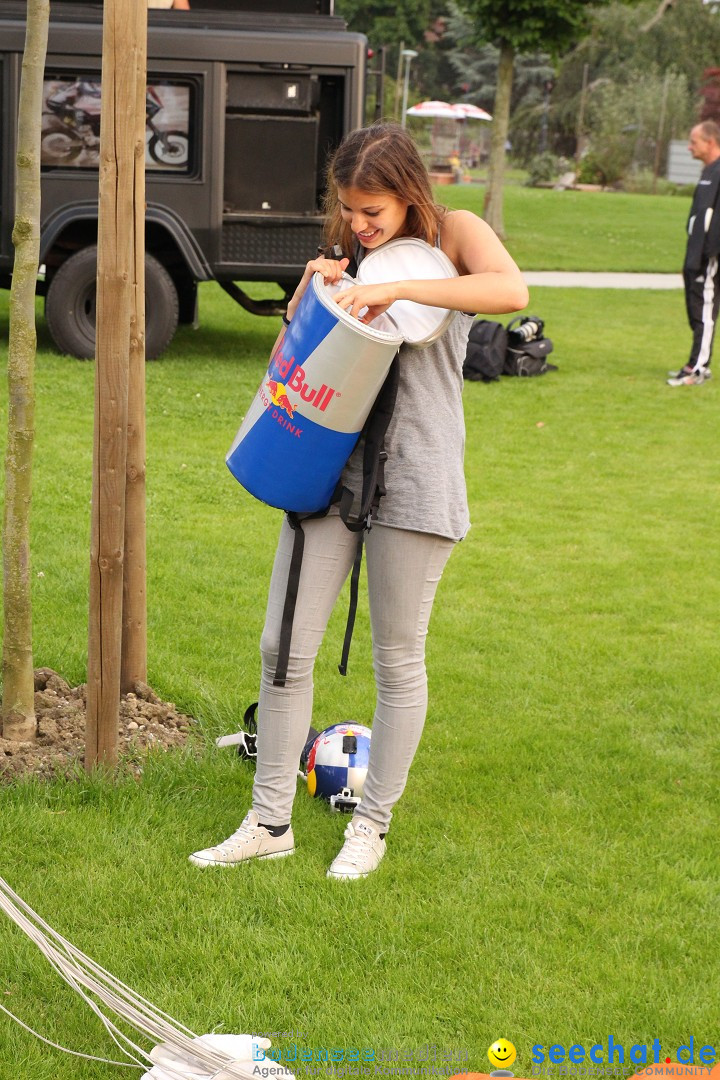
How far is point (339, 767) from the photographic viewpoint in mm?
3631

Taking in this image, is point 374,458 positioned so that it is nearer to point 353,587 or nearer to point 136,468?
point 353,587

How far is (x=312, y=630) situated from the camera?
10.2ft

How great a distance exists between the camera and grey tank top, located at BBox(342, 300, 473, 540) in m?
2.93

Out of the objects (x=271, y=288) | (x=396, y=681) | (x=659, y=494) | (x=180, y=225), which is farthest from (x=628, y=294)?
(x=396, y=681)

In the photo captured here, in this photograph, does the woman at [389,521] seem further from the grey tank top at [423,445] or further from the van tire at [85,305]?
the van tire at [85,305]

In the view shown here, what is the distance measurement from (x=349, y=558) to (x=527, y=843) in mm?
1005

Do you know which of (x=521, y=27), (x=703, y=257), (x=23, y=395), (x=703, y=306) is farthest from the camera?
(x=521, y=27)

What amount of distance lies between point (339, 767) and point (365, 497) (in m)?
1.04

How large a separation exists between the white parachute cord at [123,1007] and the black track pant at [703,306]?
9.17 metres

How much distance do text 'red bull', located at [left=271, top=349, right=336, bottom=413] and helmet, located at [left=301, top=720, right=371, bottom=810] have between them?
3.92 feet

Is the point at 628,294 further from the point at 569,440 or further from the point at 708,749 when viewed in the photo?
the point at 708,749

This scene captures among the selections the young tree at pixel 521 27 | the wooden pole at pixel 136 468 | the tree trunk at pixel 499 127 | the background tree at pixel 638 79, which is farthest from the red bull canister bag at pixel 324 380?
the background tree at pixel 638 79

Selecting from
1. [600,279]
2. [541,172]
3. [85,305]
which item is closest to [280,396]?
[85,305]

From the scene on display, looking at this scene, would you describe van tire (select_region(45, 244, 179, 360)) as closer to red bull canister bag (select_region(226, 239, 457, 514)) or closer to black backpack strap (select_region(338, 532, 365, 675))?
black backpack strap (select_region(338, 532, 365, 675))
